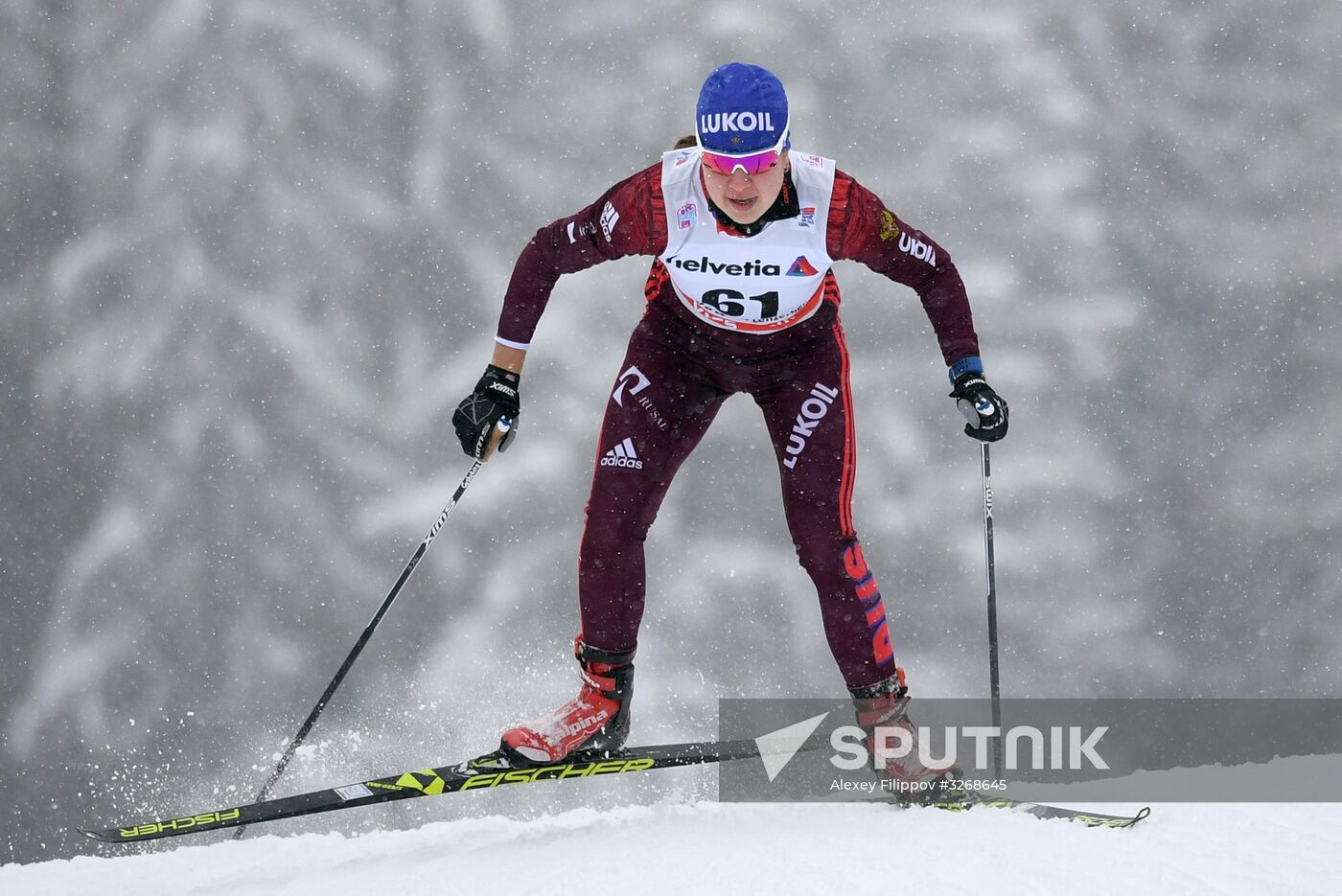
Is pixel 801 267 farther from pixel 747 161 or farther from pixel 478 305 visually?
pixel 478 305

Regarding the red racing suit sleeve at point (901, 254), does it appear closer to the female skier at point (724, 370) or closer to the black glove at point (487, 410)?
the female skier at point (724, 370)

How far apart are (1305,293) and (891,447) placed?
3.25 metres

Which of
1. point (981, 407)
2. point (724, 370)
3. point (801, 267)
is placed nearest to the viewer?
point (801, 267)

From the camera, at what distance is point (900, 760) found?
3709 mm

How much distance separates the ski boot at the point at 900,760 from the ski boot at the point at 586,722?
0.75 metres

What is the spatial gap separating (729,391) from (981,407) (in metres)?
0.78

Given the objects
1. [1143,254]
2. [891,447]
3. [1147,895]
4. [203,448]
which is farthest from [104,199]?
[1147,895]

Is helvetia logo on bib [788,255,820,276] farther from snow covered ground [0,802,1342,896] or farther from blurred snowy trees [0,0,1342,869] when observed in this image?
blurred snowy trees [0,0,1342,869]

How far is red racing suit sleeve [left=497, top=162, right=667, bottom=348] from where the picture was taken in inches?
138

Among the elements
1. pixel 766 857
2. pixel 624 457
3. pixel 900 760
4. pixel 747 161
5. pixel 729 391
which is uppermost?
pixel 747 161

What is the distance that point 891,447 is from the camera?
30.2 feet

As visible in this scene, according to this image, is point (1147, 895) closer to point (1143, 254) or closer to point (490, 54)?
point (1143, 254)

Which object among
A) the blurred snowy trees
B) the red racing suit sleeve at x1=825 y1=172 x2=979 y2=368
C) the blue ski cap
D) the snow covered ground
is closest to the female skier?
the red racing suit sleeve at x1=825 y1=172 x2=979 y2=368
